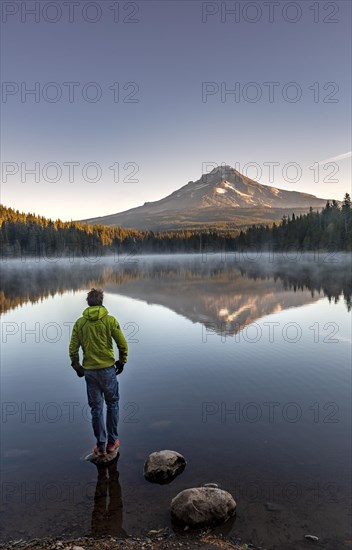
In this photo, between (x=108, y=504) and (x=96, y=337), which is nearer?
(x=108, y=504)

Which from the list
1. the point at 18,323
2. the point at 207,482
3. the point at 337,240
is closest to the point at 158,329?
the point at 18,323

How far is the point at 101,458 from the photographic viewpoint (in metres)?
8.99

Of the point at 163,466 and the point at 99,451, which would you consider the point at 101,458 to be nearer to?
the point at 99,451

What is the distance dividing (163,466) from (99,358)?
281cm

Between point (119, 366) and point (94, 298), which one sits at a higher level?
point (94, 298)

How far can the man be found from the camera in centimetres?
902

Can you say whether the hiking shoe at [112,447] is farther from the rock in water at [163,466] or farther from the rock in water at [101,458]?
the rock in water at [163,466]

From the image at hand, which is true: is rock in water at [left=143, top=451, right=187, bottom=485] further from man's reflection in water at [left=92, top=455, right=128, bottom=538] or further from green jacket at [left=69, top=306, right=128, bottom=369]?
green jacket at [left=69, top=306, right=128, bottom=369]

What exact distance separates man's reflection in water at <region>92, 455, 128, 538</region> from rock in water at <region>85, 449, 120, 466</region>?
104 mm

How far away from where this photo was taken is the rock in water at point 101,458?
8.92 meters

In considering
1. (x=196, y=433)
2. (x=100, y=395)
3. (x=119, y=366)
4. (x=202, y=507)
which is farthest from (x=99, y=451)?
(x=202, y=507)

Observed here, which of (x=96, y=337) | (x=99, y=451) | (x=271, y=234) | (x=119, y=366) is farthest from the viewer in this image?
(x=271, y=234)

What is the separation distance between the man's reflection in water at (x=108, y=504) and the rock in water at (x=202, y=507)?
3.46 ft

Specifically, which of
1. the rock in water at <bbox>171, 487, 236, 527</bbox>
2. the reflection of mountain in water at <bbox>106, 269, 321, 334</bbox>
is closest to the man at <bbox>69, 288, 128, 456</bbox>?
Answer: the rock in water at <bbox>171, 487, 236, 527</bbox>
